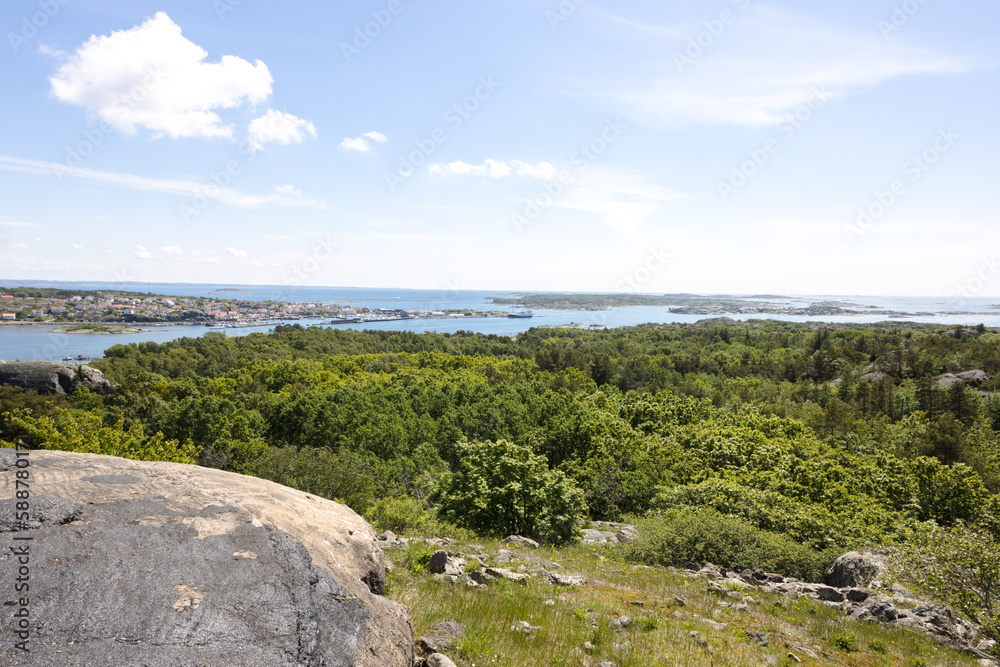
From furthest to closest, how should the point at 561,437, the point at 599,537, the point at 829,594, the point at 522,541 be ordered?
the point at 561,437
the point at 599,537
the point at 522,541
the point at 829,594

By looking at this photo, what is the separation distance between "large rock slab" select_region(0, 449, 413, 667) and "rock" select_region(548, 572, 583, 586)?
790 cm

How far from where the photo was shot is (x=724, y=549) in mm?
20547

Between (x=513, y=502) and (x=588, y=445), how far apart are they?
2271 centimetres

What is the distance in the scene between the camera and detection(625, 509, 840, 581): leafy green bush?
20172 mm

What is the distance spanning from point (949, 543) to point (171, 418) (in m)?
54.6

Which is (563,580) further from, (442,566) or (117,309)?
(117,309)

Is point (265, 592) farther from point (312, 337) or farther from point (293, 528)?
point (312, 337)

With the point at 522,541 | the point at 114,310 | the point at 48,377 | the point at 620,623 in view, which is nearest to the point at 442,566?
the point at 620,623

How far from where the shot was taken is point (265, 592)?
6.05 meters

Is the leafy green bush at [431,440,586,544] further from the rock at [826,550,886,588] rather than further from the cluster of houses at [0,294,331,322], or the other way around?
the cluster of houses at [0,294,331,322]

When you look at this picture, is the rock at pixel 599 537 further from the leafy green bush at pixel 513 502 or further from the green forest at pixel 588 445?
the green forest at pixel 588 445

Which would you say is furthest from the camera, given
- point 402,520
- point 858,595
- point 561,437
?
point 561,437

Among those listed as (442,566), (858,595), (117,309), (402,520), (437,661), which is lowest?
(402,520)

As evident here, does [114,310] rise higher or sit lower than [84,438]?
higher
